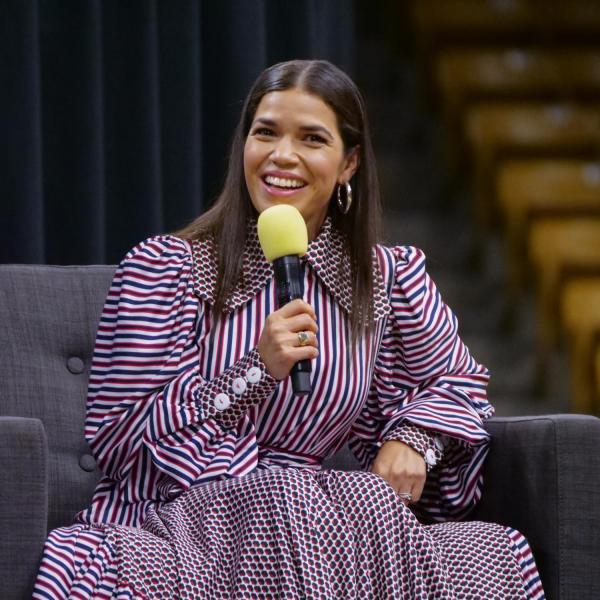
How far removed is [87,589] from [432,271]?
367 cm

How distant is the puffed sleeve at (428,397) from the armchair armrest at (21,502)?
23.8 inches

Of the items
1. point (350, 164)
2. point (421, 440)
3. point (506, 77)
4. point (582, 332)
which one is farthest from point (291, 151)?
point (506, 77)

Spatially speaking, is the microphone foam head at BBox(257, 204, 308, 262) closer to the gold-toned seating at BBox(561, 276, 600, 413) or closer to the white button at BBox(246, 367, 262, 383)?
the white button at BBox(246, 367, 262, 383)

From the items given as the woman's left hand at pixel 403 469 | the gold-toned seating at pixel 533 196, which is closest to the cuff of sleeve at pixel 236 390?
the woman's left hand at pixel 403 469

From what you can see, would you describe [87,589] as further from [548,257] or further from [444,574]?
[548,257]

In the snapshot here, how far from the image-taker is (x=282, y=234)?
168 centimetres

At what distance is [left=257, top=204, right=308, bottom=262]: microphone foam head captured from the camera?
5.50ft

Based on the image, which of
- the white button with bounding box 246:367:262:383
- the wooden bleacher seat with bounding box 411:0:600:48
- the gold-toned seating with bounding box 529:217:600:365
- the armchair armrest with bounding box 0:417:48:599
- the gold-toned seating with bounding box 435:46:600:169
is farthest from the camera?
the wooden bleacher seat with bounding box 411:0:600:48

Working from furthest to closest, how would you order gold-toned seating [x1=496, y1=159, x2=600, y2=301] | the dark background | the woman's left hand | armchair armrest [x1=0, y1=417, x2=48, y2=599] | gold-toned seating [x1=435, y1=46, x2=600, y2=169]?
gold-toned seating [x1=435, y1=46, x2=600, y2=169]
gold-toned seating [x1=496, y1=159, x2=600, y2=301]
the dark background
the woman's left hand
armchair armrest [x1=0, y1=417, x2=48, y2=599]

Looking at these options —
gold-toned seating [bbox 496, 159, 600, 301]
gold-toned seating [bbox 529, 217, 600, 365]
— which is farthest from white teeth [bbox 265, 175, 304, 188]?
gold-toned seating [bbox 496, 159, 600, 301]

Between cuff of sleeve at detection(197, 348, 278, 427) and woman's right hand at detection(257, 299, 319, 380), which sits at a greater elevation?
woman's right hand at detection(257, 299, 319, 380)

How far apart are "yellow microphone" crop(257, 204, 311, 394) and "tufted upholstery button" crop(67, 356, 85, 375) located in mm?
525

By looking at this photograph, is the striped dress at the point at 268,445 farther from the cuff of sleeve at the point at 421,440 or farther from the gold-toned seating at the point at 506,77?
the gold-toned seating at the point at 506,77

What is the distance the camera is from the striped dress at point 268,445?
1541 mm
